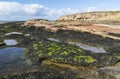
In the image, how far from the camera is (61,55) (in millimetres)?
22172

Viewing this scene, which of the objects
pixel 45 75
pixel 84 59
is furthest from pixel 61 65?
pixel 45 75

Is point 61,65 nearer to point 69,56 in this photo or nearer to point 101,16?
point 69,56

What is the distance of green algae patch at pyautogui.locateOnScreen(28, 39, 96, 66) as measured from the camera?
21.2 metres

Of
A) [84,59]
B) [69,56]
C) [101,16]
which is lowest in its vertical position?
[101,16]

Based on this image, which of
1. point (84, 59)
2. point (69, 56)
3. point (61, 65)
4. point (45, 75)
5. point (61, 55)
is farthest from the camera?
point (61, 55)

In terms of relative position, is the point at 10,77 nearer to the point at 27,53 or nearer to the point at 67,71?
the point at 67,71

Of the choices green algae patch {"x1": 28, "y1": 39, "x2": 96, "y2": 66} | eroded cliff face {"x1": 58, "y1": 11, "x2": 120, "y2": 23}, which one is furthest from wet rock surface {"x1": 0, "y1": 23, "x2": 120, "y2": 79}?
eroded cliff face {"x1": 58, "y1": 11, "x2": 120, "y2": 23}

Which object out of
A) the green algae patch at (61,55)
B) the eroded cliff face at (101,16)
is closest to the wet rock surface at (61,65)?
the green algae patch at (61,55)

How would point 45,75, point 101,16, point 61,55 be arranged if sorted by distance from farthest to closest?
point 101,16
point 61,55
point 45,75

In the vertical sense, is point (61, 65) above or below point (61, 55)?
below

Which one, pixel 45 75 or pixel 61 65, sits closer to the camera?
pixel 45 75

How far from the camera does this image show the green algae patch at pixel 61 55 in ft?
69.4

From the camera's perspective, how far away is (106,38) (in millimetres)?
36875

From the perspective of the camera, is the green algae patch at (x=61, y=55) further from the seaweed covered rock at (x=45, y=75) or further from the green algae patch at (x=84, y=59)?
the seaweed covered rock at (x=45, y=75)
